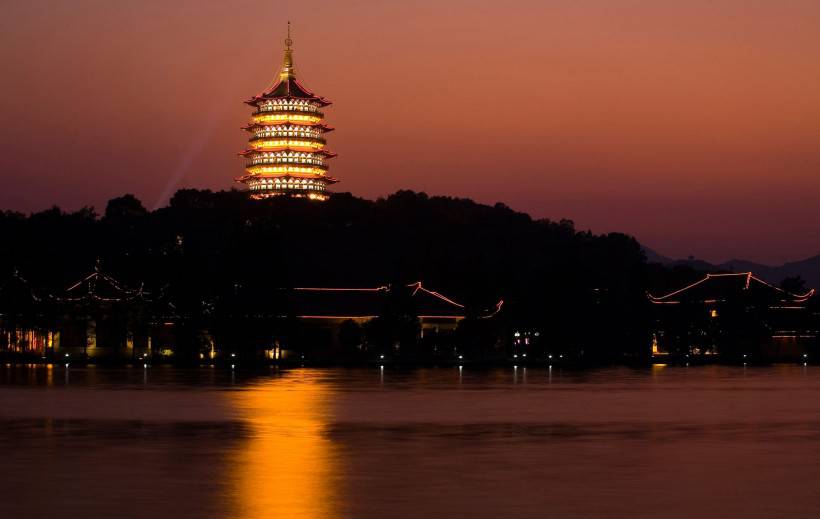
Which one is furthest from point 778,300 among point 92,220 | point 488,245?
point 92,220

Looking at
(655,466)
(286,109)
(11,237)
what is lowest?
(655,466)

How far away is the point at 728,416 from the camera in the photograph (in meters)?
34.8

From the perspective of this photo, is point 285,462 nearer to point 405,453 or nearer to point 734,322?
point 405,453

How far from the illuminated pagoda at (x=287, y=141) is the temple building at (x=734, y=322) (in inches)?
1846

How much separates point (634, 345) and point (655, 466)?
66.5 metres

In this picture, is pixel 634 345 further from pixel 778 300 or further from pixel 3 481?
pixel 3 481

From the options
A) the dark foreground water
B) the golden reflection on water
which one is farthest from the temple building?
the golden reflection on water

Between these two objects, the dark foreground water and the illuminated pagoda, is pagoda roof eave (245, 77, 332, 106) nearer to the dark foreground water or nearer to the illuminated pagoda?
the illuminated pagoda

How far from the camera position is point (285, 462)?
75.3 feet

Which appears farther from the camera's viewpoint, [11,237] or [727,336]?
[11,237]

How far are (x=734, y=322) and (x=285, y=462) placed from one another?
7165cm

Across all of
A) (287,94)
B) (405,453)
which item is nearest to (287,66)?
(287,94)

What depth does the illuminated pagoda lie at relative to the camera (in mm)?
139625

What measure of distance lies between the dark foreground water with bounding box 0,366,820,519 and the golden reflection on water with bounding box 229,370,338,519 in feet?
0.14
